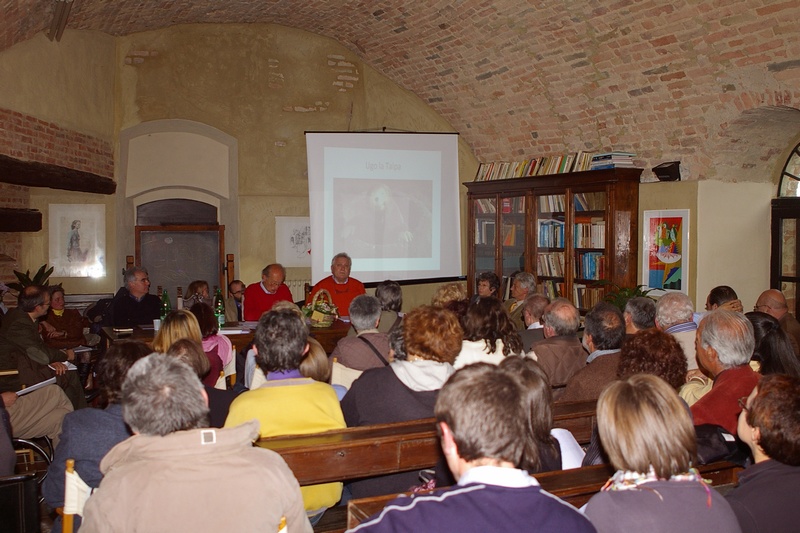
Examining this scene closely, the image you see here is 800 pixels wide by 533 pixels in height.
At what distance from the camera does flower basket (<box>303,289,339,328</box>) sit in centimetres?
682

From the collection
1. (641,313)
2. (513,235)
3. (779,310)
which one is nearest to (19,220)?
(513,235)

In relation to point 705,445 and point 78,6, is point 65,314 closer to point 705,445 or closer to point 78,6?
point 78,6

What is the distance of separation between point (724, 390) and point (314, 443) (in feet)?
5.83

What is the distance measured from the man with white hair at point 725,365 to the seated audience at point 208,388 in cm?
201

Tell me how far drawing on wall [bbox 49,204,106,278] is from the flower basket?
447cm

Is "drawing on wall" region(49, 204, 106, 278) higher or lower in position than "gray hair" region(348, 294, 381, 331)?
higher

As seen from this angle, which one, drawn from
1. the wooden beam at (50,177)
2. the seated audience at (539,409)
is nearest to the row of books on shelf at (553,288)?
the wooden beam at (50,177)

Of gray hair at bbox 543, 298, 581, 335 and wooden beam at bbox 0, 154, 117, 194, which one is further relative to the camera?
wooden beam at bbox 0, 154, 117, 194

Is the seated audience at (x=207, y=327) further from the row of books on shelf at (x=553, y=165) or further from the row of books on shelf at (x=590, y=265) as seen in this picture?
the row of books on shelf at (x=553, y=165)

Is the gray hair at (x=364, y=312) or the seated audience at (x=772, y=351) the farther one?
the gray hair at (x=364, y=312)

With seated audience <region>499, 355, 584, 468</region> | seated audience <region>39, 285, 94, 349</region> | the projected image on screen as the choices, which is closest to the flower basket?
seated audience <region>39, 285, 94, 349</region>

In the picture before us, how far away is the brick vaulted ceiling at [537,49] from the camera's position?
260 inches

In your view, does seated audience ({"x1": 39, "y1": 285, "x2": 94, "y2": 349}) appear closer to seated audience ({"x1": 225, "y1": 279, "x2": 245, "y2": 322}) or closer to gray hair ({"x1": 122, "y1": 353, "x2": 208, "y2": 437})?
seated audience ({"x1": 225, "y1": 279, "x2": 245, "y2": 322})

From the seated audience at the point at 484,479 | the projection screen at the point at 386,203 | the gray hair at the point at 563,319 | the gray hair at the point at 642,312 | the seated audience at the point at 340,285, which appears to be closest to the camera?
the seated audience at the point at 484,479
